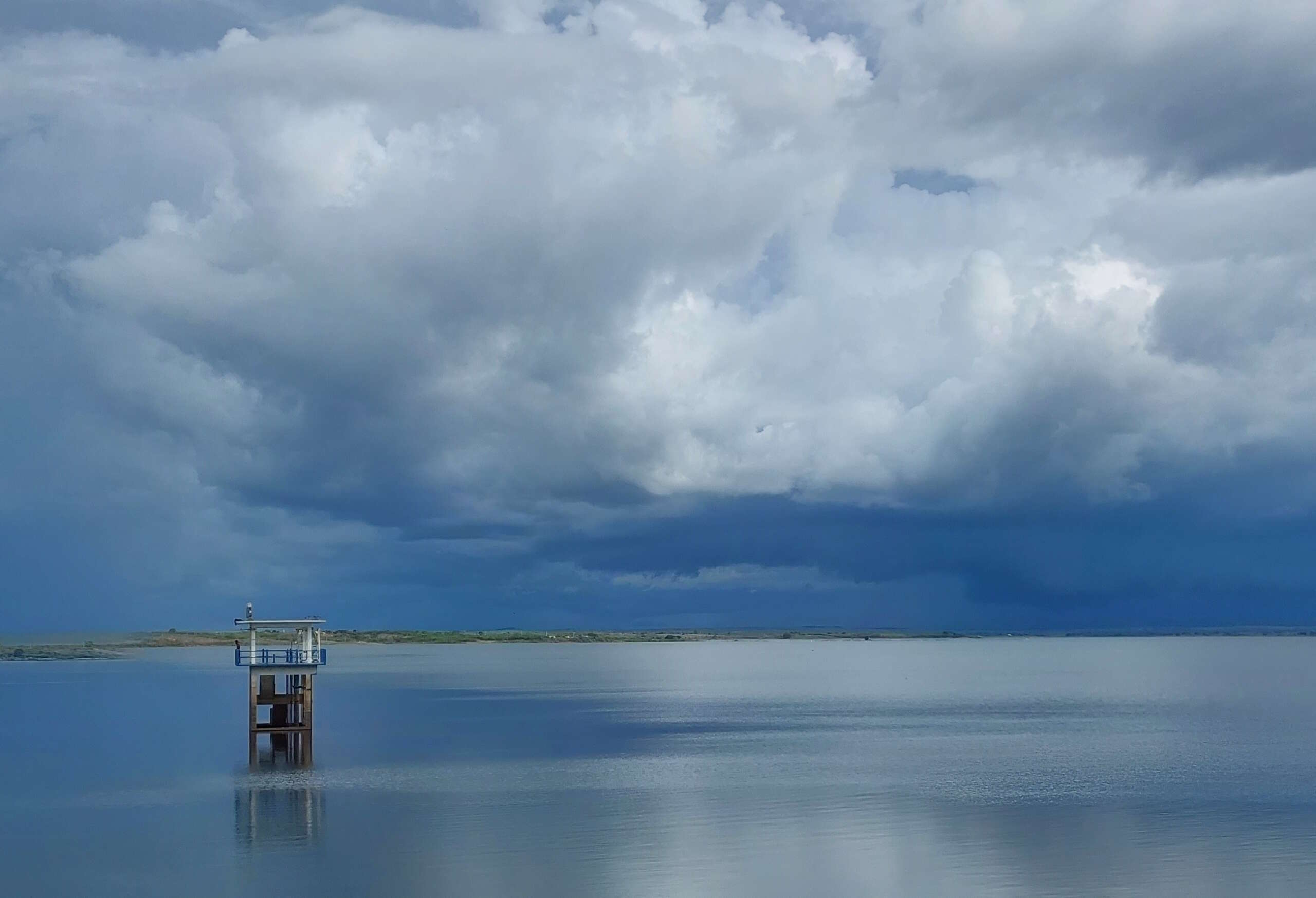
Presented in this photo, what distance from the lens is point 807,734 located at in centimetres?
6525

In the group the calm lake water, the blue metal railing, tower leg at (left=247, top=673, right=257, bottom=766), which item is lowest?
the calm lake water

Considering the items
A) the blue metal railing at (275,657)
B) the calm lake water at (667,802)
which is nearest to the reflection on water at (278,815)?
the calm lake water at (667,802)

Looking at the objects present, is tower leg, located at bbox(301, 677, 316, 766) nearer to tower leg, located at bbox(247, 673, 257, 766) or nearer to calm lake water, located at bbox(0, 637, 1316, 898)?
calm lake water, located at bbox(0, 637, 1316, 898)

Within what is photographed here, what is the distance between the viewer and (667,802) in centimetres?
4075

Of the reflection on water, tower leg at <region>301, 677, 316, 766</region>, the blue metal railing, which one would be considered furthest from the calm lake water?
the blue metal railing

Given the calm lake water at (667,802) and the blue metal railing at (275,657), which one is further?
the blue metal railing at (275,657)

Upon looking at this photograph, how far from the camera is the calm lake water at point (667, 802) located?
29.8m

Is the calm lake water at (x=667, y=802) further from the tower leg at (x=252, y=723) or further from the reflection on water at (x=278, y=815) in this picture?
the tower leg at (x=252, y=723)

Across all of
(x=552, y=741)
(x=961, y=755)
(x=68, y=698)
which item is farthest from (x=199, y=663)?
(x=961, y=755)

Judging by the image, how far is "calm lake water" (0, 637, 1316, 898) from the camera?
2984 cm

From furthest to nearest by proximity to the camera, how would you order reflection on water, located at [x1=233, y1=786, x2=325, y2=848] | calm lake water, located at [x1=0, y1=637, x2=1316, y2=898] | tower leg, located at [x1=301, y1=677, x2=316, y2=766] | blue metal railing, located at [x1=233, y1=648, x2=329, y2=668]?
blue metal railing, located at [x1=233, y1=648, x2=329, y2=668] < tower leg, located at [x1=301, y1=677, x2=316, y2=766] < reflection on water, located at [x1=233, y1=786, x2=325, y2=848] < calm lake water, located at [x1=0, y1=637, x2=1316, y2=898]

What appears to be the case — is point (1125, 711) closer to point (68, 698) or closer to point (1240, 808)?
point (1240, 808)

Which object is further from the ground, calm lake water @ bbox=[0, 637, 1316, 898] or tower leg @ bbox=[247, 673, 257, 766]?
tower leg @ bbox=[247, 673, 257, 766]

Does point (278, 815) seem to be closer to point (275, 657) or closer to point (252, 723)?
point (252, 723)
